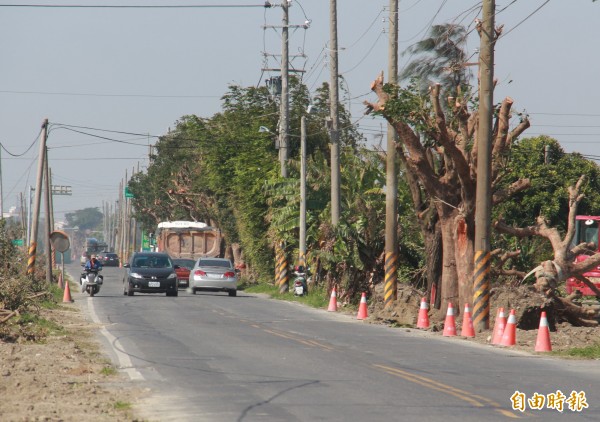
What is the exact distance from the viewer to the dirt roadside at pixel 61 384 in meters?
11.3

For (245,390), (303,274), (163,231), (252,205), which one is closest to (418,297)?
(303,274)

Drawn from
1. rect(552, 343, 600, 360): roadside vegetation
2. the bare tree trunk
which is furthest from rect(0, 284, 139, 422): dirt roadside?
the bare tree trunk

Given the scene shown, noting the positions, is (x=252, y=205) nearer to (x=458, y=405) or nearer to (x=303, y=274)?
(x=303, y=274)

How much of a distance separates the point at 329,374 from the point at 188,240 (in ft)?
148

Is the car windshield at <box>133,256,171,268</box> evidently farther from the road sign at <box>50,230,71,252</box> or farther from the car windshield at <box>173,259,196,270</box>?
the car windshield at <box>173,259,196,270</box>

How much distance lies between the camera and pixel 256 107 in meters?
60.8

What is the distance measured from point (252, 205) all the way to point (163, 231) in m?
7.69

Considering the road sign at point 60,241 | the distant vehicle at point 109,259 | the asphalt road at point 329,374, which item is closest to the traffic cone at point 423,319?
the asphalt road at point 329,374

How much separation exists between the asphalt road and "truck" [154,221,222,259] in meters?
33.0

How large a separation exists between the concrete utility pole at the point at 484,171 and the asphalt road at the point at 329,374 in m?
1.69

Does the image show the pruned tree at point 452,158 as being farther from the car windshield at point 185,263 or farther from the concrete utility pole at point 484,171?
the car windshield at point 185,263

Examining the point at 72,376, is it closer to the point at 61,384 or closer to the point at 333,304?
the point at 61,384

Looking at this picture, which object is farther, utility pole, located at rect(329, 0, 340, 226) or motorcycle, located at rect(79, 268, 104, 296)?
motorcycle, located at rect(79, 268, 104, 296)

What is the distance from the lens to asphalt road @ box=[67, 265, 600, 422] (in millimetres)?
11680
